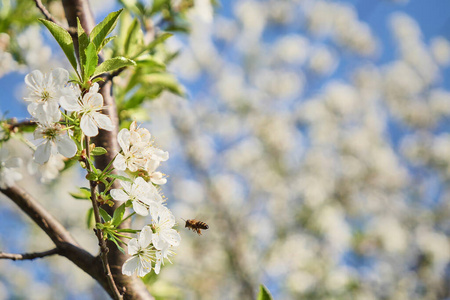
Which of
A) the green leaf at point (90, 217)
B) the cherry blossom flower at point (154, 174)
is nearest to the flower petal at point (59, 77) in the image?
the cherry blossom flower at point (154, 174)

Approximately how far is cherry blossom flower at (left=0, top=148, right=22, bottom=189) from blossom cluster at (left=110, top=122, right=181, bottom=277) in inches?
12.8

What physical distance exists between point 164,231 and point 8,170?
42cm

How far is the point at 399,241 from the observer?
21.7 ft

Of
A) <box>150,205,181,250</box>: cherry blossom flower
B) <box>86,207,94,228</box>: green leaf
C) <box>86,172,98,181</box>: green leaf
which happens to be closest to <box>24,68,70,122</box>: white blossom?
<box>86,172,98,181</box>: green leaf

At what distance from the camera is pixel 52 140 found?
0.64 meters

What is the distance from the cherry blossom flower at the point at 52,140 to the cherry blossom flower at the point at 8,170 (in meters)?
0.29

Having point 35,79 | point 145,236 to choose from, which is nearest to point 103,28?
point 35,79

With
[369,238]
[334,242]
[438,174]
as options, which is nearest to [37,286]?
[334,242]

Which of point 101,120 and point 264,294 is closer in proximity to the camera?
point 101,120

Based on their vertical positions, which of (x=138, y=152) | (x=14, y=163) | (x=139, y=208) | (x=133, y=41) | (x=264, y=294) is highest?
(x=133, y=41)

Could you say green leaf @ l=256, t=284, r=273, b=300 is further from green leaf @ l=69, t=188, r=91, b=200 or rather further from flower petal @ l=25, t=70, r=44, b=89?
flower petal @ l=25, t=70, r=44, b=89

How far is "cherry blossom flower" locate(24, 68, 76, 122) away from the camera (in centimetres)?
62

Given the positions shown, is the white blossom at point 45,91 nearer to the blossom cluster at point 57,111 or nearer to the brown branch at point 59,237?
the blossom cluster at point 57,111

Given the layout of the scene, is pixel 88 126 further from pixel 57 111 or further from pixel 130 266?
pixel 130 266
